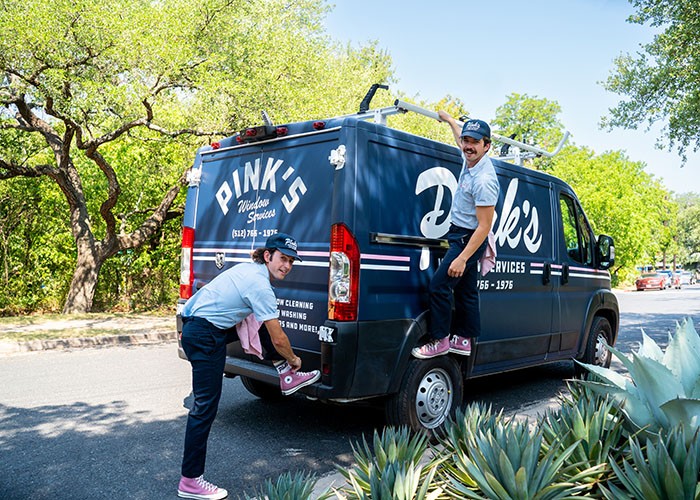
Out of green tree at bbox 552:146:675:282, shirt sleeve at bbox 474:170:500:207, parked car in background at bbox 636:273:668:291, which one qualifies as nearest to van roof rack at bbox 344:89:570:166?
shirt sleeve at bbox 474:170:500:207

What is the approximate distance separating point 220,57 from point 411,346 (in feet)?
31.6

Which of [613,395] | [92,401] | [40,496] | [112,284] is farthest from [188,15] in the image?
[613,395]

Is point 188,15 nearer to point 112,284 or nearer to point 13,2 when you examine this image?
point 13,2

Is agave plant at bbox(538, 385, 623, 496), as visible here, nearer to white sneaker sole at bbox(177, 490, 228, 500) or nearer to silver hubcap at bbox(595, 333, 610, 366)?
white sneaker sole at bbox(177, 490, 228, 500)

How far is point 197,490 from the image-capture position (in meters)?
3.95

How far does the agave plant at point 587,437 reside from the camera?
2590 millimetres

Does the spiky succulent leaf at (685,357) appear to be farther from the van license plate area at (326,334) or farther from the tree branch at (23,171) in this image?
the tree branch at (23,171)

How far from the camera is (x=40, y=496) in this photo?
3.94 meters

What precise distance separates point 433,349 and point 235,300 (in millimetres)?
1771

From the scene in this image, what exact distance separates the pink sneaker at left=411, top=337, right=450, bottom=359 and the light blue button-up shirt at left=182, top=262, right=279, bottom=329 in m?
1.38

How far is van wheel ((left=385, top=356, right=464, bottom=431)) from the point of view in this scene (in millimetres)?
4887

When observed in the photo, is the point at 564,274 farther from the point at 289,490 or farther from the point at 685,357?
the point at 289,490

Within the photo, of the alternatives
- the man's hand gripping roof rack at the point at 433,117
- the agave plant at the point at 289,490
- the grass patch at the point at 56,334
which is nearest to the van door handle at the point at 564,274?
the man's hand gripping roof rack at the point at 433,117

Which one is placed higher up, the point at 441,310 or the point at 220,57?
the point at 220,57
